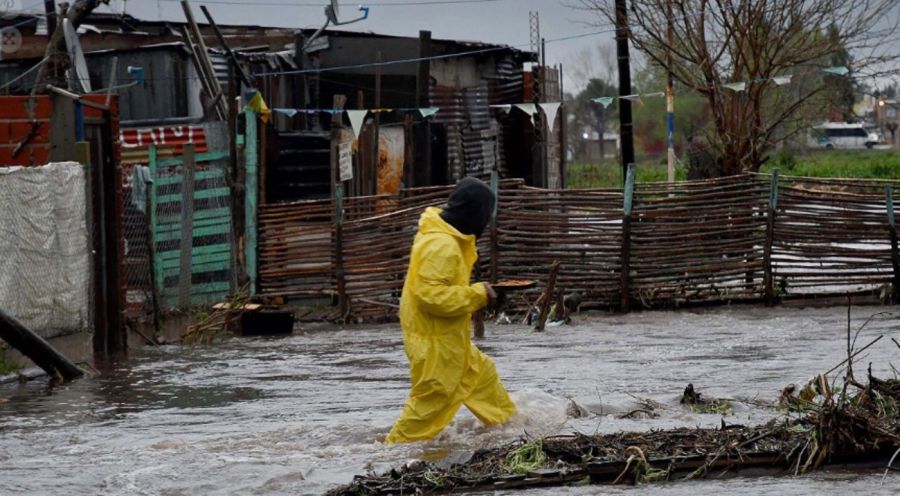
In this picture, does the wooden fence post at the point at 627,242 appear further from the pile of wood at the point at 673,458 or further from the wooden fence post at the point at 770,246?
the pile of wood at the point at 673,458

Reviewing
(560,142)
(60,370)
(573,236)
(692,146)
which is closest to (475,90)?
(560,142)

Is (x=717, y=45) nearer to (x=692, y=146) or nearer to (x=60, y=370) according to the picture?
(x=692, y=146)

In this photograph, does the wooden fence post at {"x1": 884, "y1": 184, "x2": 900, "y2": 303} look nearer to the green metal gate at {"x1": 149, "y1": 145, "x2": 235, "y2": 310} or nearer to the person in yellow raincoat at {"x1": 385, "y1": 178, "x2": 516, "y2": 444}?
the green metal gate at {"x1": 149, "y1": 145, "x2": 235, "y2": 310}

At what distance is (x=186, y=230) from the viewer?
57.2 ft

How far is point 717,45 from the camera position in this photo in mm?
25516

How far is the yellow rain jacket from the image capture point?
340 inches

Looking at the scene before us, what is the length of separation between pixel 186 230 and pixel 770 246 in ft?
21.8

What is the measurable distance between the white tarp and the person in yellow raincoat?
4.89m

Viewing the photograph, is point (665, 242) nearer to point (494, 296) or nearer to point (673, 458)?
point (494, 296)

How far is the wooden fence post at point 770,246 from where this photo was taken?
717 inches

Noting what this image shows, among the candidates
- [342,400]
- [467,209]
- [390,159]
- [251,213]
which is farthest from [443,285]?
[390,159]

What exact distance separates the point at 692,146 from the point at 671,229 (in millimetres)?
9257

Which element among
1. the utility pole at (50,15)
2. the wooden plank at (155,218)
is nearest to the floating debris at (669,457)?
the wooden plank at (155,218)

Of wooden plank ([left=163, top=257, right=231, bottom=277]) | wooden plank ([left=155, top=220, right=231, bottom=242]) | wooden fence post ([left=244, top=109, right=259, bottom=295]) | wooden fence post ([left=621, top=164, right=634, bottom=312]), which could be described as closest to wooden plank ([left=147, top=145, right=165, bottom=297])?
wooden plank ([left=155, top=220, right=231, bottom=242])
